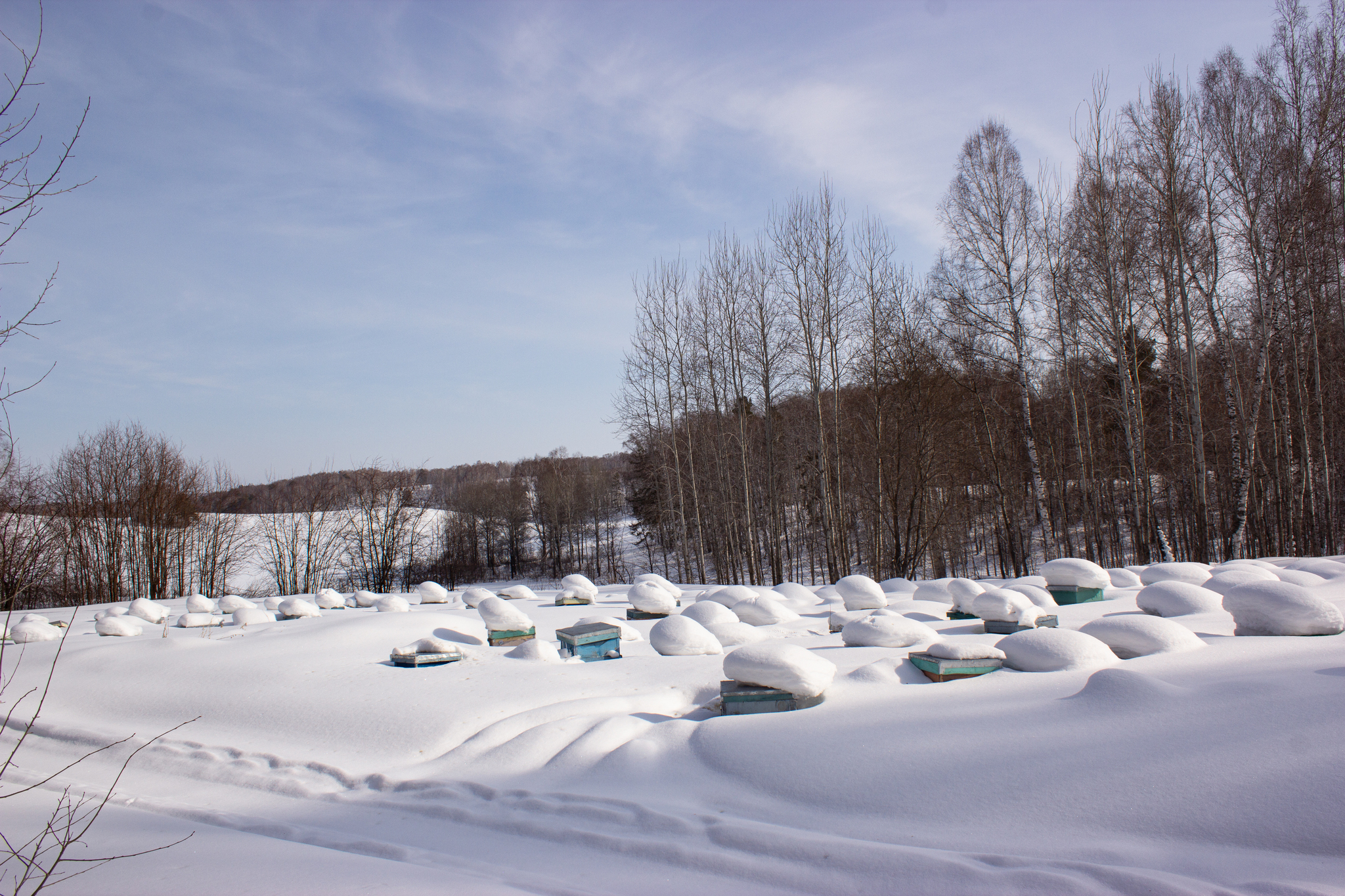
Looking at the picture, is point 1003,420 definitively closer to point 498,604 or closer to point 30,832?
point 498,604

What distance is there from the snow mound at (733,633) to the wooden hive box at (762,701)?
2097 mm

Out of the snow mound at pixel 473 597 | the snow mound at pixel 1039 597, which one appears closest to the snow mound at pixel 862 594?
the snow mound at pixel 1039 597

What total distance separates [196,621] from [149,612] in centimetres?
144

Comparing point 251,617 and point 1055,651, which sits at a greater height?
point 1055,651

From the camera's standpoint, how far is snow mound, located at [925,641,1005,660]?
17.1ft

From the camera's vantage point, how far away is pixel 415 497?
28.4 meters

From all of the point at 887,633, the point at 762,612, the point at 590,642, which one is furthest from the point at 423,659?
the point at 887,633

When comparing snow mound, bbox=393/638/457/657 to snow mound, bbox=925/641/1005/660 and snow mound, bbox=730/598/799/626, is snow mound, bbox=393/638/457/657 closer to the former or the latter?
snow mound, bbox=730/598/799/626

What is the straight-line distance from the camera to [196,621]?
9938mm

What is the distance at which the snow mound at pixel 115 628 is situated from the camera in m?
8.61

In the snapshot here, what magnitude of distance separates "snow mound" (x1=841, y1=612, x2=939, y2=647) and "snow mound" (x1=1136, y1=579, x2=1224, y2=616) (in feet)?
7.81

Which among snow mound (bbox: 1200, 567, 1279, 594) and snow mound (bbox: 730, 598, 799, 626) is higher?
snow mound (bbox: 1200, 567, 1279, 594)

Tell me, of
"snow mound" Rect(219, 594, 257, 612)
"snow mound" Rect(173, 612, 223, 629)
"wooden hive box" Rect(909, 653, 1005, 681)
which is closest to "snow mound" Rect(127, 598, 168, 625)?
"snow mound" Rect(173, 612, 223, 629)

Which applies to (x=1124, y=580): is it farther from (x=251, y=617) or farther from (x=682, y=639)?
(x=251, y=617)
